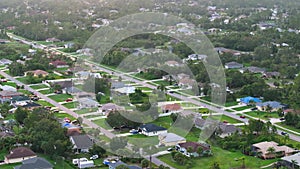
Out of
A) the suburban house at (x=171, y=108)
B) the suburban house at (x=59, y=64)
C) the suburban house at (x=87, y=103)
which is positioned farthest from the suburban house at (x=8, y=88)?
the suburban house at (x=171, y=108)

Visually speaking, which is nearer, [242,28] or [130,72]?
[130,72]

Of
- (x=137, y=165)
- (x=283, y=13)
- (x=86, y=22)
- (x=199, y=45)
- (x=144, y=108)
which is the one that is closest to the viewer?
(x=137, y=165)

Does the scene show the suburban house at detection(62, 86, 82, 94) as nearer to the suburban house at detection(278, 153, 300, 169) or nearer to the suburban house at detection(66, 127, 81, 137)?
the suburban house at detection(66, 127, 81, 137)

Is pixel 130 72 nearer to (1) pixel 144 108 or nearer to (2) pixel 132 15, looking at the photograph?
(1) pixel 144 108

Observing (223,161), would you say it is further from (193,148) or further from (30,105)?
(30,105)

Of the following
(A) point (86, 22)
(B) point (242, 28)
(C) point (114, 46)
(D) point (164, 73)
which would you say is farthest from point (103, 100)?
(A) point (86, 22)

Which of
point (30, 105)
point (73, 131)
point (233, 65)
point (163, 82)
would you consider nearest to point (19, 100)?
point (30, 105)
